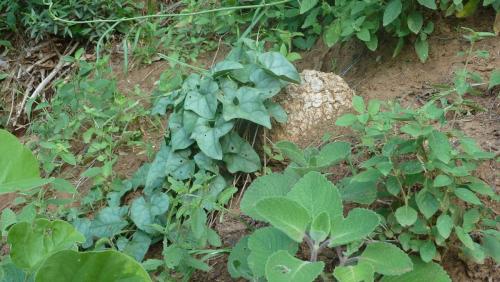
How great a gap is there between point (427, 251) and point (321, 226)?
35cm

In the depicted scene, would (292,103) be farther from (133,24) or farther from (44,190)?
(133,24)

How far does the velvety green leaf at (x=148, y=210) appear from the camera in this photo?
7.68 feet

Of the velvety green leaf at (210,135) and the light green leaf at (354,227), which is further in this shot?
the velvety green leaf at (210,135)

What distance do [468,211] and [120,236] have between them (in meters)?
1.21

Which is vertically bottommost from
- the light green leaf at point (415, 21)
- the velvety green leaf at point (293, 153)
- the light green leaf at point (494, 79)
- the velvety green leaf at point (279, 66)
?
the velvety green leaf at point (293, 153)

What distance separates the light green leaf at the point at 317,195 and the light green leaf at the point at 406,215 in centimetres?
24

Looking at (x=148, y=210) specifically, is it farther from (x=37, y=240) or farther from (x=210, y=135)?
(x=37, y=240)

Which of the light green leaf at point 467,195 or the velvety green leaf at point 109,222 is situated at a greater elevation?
the light green leaf at point 467,195

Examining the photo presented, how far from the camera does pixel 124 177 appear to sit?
2867 millimetres

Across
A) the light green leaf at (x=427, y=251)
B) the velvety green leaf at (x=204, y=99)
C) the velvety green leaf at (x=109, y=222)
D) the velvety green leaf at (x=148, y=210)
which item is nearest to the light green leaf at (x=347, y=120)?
the light green leaf at (x=427, y=251)

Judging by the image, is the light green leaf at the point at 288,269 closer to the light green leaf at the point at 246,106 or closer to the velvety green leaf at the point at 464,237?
the velvety green leaf at the point at 464,237

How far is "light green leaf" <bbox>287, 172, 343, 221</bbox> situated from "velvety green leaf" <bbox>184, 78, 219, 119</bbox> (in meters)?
0.90

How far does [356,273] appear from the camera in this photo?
1.56m

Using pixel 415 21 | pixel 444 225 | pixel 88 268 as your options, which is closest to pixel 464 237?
pixel 444 225
